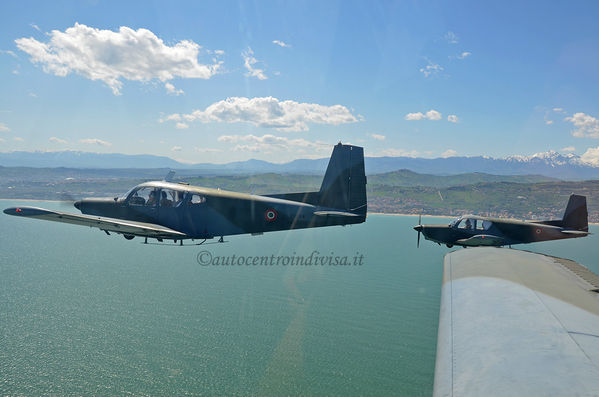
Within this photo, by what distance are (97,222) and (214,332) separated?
14.1 m

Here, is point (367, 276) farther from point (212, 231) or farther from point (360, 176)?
point (212, 231)

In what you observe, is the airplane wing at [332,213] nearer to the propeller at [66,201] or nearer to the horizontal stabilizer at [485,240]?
the horizontal stabilizer at [485,240]

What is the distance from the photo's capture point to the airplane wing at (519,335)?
11.0ft

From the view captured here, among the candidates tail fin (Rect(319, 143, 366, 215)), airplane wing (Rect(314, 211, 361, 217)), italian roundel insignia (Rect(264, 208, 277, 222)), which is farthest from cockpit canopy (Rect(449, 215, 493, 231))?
italian roundel insignia (Rect(264, 208, 277, 222))

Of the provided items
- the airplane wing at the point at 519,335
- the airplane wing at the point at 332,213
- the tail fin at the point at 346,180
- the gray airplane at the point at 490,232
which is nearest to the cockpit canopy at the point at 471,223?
the gray airplane at the point at 490,232

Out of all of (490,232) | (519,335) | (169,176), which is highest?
(169,176)

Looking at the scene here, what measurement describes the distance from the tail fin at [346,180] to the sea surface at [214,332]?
1010 centimetres

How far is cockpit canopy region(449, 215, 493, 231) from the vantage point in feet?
80.0

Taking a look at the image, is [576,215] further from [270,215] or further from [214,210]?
[214,210]

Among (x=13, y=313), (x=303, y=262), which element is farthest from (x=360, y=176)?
(x=303, y=262)

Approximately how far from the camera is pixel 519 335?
4.52m

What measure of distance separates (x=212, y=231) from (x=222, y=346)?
10.5 meters

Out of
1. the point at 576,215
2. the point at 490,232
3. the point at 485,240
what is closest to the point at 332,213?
the point at 485,240

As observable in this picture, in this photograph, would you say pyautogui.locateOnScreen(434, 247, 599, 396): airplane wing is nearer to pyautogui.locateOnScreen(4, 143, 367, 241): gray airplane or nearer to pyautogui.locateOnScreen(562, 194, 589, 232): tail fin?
pyautogui.locateOnScreen(4, 143, 367, 241): gray airplane
